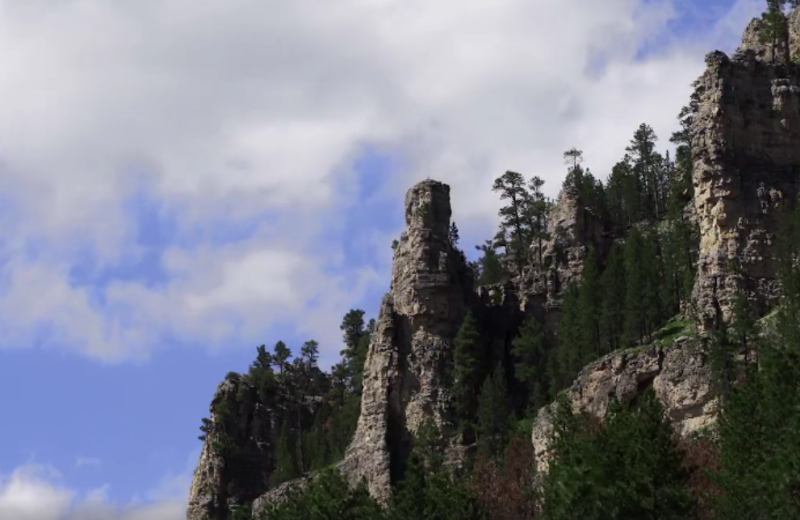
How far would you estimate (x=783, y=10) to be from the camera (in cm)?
17088

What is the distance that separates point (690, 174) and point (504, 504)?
170ft

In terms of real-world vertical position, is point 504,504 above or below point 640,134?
below

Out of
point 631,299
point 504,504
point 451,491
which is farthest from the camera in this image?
point 631,299

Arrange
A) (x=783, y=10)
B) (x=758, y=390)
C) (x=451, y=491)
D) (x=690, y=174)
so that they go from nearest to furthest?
1. (x=758, y=390)
2. (x=451, y=491)
3. (x=690, y=174)
4. (x=783, y=10)

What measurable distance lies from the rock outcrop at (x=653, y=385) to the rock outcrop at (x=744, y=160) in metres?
7.70

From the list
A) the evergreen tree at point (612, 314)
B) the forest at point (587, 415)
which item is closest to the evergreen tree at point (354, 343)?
the forest at point (587, 415)

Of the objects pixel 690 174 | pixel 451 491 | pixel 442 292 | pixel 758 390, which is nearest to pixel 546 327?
pixel 442 292

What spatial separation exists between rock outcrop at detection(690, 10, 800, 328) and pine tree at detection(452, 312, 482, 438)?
77.4ft

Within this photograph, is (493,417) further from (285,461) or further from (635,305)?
(285,461)

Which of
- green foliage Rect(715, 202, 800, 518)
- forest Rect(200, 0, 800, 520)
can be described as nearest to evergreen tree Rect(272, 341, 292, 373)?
forest Rect(200, 0, 800, 520)

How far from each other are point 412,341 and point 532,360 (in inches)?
438

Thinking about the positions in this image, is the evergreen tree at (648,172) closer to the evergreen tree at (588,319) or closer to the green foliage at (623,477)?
the evergreen tree at (588,319)

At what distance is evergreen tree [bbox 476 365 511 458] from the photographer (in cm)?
13175

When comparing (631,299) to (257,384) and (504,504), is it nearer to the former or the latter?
(504,504)
